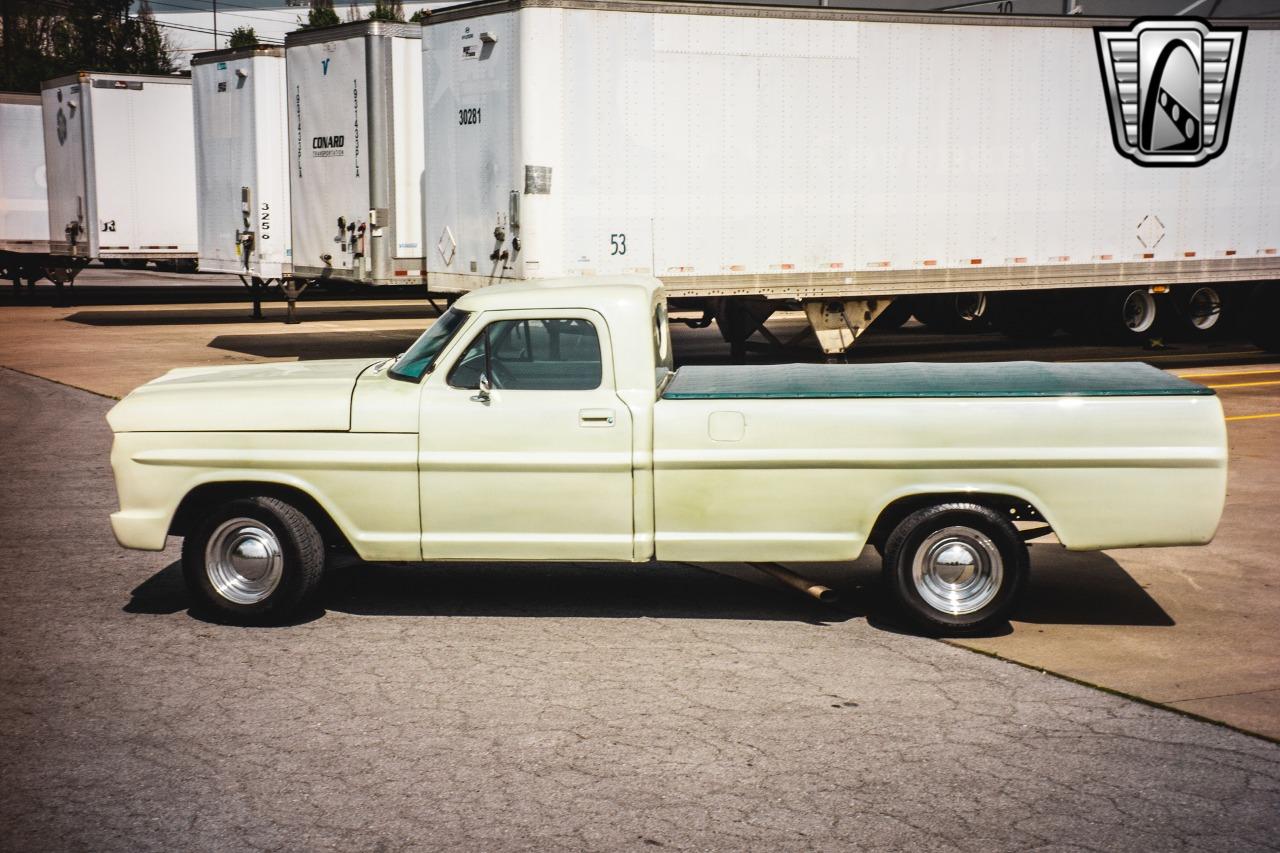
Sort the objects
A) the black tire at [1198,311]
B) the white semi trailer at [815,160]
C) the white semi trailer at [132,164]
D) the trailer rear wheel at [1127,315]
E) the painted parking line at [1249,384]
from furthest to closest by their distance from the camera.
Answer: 1. the white semi trailer at [132,164]
2. the black tire at [1198,311]
3. the trailer rear wheel at [1127,315]
4. the painted parking line at [1249,384]
5. the white semi trailer at [815,160]

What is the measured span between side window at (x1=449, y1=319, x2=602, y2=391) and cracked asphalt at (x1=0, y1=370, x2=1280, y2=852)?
4.25 feet

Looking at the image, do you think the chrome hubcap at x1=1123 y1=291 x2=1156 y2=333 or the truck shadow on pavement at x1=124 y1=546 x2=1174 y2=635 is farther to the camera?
the chrome hubcap at x1=1123 y1=291 x2=1156 y2=333

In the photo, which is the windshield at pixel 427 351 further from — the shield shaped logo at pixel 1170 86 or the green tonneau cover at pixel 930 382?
the shield shaped logo at pixel 1170 86

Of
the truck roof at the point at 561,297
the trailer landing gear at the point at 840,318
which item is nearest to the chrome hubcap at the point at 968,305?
the trailer landing gear at the point at 840,318

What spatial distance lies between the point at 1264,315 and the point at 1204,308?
0.80 meters

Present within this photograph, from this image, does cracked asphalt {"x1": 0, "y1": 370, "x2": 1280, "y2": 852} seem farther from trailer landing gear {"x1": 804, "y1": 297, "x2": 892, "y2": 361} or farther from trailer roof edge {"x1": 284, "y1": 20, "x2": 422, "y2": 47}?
trailer roof edge {"x1": 284, "y1": 20, "x2": 422, "y2": 47}

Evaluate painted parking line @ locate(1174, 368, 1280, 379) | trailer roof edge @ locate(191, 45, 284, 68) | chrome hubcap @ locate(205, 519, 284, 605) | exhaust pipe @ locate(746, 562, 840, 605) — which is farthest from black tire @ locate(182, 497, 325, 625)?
trailer roof edge @ locate(191, 45, 284, 68)

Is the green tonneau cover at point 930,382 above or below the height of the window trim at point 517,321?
below

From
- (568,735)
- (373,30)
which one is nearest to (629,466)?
(568,735)

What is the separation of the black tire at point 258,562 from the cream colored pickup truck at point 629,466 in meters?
0.01

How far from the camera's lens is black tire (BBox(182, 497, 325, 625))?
7.05 m

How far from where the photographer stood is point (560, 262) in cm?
1478

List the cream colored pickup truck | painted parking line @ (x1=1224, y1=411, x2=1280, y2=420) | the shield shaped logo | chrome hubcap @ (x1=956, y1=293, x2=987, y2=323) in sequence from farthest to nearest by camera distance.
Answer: chrome hubcap @ (x1=956, y1=293, x2=987, y2=323)
the shield shaped logo
painted parking line @ (x1=1224, y1=411, x2=1280, y2=420)
the cream colored pickup truck

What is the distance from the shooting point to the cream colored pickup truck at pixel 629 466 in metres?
6.80
